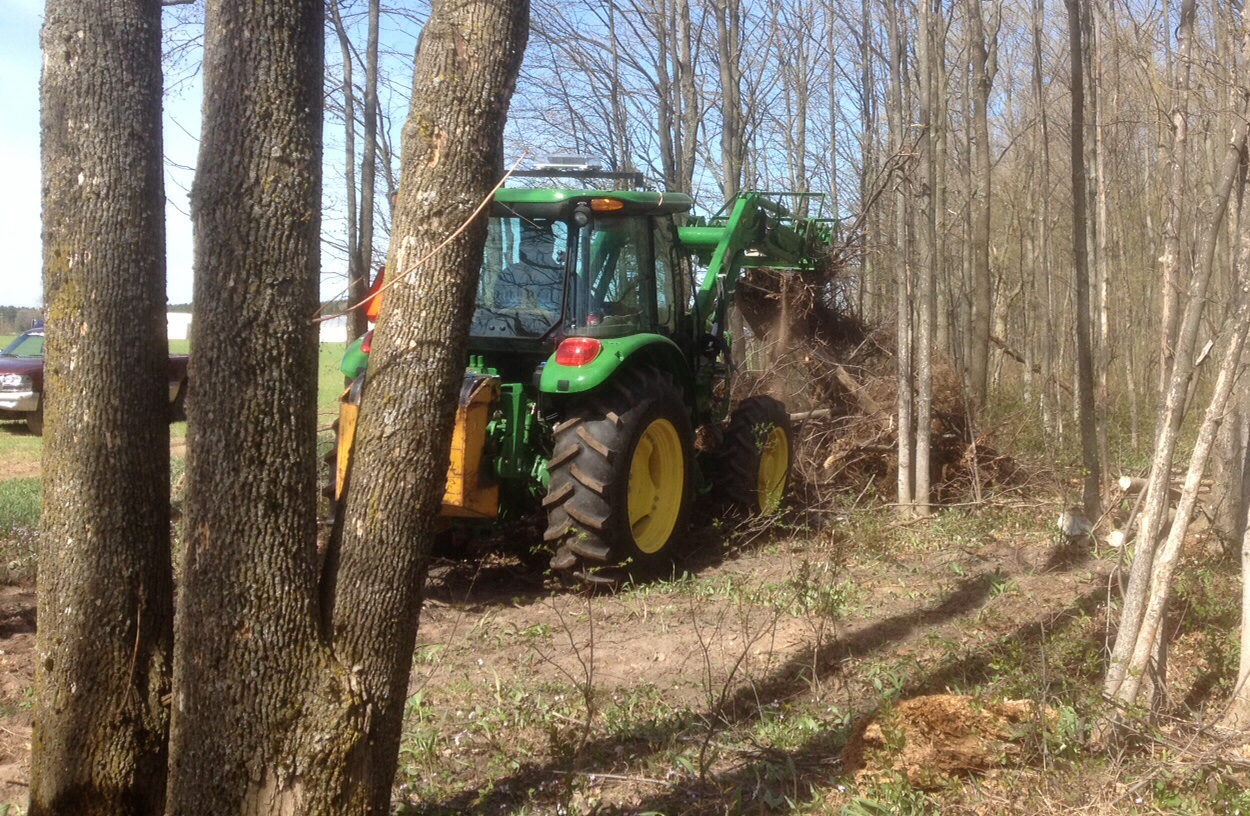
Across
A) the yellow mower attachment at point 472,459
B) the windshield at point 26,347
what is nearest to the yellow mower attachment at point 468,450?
the yellow mower attachment at point 472,459

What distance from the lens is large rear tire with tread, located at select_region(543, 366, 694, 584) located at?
598cm

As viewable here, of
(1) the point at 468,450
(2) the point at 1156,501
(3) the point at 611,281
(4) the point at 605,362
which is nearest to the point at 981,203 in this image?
(3) the point at 611,281

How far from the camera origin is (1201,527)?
6.89m

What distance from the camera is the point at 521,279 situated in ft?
21.5

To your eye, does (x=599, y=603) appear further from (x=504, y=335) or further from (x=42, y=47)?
(x=42, y=47)

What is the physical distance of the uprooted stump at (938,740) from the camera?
3.69m

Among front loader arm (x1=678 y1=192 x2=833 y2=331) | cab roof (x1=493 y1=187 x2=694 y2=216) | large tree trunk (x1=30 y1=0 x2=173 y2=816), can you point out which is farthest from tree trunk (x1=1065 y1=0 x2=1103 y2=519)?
large tree trunk (x1=30 y1=0 x2=173 y2=816)

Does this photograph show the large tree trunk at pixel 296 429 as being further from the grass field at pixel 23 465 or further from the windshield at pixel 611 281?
the windshield at pixel 611 281

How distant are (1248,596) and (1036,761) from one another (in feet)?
3.62

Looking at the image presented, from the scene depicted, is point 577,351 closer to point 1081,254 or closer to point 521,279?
point 521,279

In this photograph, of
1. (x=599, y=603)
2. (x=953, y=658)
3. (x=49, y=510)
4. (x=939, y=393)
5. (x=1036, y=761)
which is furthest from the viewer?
(x=939, y=393)

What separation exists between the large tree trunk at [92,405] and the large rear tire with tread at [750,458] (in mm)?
4782

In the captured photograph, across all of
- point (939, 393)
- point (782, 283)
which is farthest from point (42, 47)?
point (939, 393)

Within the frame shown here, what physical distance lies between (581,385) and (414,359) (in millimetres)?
2855
